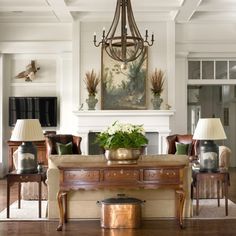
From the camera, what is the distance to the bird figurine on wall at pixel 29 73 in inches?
376

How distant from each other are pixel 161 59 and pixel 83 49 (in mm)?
1674

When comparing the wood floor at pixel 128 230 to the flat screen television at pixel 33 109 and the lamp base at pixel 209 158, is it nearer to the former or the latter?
the lamp base at pixel 209 158

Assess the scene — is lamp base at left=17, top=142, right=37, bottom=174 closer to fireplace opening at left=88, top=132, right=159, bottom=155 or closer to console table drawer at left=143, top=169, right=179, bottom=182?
console table drawer at left=143, top=169, right=179, bottom=182

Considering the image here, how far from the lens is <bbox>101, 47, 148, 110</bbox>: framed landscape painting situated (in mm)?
9227

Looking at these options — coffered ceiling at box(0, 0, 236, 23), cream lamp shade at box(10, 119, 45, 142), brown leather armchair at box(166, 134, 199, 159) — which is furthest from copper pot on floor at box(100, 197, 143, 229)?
coffered ceiling at box(0, 0, 236, 23)

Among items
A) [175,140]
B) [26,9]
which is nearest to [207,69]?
[175,140]

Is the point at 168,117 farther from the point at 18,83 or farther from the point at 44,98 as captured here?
the point at 18,83

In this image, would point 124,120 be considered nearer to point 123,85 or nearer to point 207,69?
point 123,85

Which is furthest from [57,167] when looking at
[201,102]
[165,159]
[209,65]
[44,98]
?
[201,102]

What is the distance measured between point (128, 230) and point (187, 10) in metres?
5.05

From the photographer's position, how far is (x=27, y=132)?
550cm

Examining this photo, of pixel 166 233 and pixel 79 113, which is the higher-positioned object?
pixel 79 113

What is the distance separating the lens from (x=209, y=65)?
9.74 metres

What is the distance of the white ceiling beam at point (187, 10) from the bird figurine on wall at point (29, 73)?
3.27m
